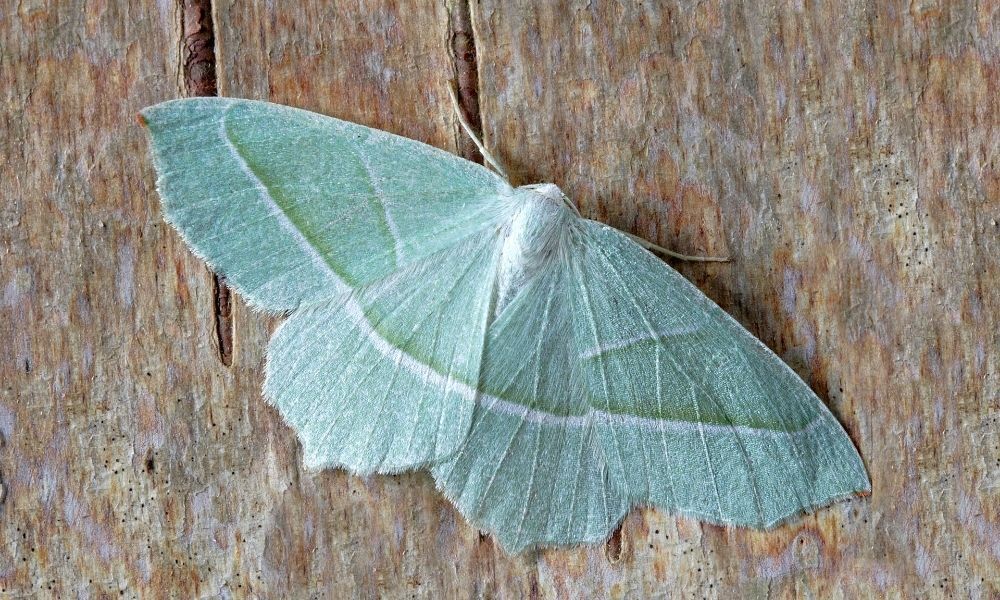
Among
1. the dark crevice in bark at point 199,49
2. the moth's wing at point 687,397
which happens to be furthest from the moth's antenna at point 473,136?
the dark crevice in bark at point 199,49

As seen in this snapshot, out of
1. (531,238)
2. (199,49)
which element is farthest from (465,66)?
(199,49)

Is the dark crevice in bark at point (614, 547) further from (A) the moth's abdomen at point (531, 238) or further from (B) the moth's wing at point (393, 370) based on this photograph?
(A) the moth's abdomen at point (531, 238)

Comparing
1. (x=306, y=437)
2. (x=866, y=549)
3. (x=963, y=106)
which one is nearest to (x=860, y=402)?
(x=866, y=549)

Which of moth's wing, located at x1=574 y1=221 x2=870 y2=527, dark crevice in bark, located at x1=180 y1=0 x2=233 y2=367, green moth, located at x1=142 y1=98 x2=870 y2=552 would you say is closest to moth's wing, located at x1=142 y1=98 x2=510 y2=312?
green moth, located at x1=142 y1=98 x2=870 y2=552

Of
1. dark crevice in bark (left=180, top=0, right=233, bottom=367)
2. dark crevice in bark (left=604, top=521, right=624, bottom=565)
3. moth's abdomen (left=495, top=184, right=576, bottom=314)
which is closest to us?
moth's abdomen (left=495, top=184, right=576, bottom=314)

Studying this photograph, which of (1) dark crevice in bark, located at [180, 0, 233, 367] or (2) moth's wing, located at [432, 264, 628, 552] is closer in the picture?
(2) moth's wing, located at [432, 264, 628, 552]

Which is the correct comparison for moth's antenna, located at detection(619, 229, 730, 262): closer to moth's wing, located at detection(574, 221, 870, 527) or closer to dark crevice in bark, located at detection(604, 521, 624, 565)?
moth's wing, located at detection(574, 221, 870, 527)

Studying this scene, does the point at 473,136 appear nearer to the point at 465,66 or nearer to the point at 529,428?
the point at 465,66
